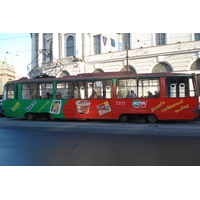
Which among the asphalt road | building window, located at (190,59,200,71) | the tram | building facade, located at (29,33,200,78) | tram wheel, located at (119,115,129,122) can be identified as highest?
building facade, located at (29,33,200,78)

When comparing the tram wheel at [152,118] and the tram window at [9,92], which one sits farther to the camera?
the tram window at [9,92]

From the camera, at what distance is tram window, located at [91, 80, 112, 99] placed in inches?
472

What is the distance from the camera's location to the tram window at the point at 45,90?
42.9 ft

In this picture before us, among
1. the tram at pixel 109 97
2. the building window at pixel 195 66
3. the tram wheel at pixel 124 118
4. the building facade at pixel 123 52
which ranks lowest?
the tram wheel at pixel 124 118

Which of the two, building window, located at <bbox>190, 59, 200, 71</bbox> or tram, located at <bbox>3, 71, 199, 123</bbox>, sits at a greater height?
building window, located at <bbox>190, 59, 200, 71</bbox>

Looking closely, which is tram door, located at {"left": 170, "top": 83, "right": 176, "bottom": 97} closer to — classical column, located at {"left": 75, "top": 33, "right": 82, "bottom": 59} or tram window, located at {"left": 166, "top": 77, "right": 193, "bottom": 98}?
tram window, located at {"left": 166, "top": 77, "right": 193, "bottom": 98}

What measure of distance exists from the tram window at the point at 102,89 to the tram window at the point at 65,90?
1448 mm

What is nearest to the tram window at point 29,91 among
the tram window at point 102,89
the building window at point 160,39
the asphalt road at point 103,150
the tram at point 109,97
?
the tram at point 109,97

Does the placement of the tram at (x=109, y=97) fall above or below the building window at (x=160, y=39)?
below

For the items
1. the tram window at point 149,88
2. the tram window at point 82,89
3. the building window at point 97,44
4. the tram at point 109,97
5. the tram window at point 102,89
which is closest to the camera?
the tram at point 109,97

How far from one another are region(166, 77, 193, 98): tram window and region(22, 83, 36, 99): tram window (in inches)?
327

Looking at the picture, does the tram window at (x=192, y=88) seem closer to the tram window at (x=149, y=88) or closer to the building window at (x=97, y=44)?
the tram window at (x=149, y=88)

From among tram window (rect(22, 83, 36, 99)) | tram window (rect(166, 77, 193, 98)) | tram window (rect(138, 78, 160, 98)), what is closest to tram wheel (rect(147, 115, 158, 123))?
tram window (rect(138, 78, 160, 98))

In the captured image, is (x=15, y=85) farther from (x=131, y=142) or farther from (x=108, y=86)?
(x=131, y=142)
